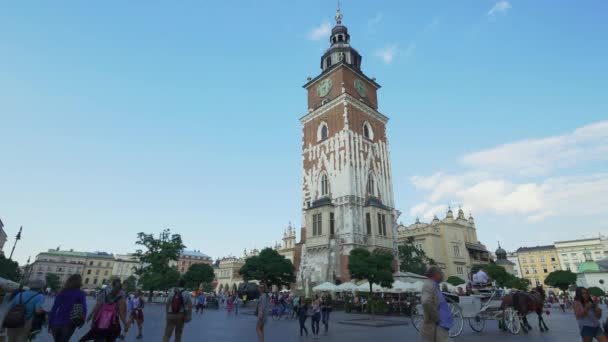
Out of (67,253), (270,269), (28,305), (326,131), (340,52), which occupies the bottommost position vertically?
(28,305)

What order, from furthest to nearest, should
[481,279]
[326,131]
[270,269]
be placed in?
1. [326,131]
2. [270,269]
3. [481,279]

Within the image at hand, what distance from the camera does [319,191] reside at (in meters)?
40.9

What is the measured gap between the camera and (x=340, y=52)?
1811 inches

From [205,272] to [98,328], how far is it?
5370 centimetres

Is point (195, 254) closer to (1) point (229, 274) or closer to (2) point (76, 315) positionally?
(1) point (229, 274)

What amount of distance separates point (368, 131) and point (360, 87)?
21.2 ft

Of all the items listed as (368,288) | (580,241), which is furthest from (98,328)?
(580,241)

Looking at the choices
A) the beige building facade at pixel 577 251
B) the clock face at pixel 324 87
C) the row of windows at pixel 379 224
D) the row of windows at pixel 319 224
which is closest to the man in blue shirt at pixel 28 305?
the row of windows at pixel 319 224

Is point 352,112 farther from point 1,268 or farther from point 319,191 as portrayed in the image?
point 1,268

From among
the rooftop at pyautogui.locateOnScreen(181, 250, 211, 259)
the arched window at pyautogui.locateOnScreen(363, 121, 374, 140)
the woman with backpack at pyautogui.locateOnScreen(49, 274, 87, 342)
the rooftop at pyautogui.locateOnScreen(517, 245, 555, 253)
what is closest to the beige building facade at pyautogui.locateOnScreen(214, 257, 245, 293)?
the rooftop at pyautogui.locateOnScreen(181, 250, 211, 259)

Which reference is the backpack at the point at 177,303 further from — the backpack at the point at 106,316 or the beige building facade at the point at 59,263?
the beige building facade at the point at 59,263

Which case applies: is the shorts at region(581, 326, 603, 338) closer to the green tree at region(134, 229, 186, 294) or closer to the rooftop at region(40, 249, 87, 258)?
the green tree at region(134, 229, 186, 294)

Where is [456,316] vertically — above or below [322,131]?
below

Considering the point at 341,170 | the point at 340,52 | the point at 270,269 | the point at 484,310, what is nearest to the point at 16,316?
the point at 484,310
